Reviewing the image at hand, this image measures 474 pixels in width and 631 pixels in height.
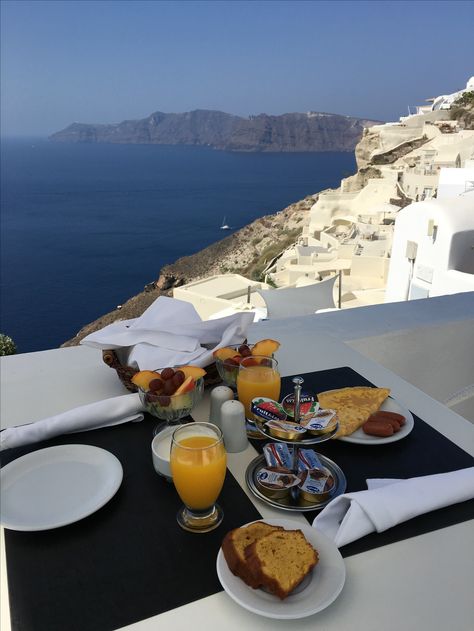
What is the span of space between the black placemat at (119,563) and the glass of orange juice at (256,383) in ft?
0.80

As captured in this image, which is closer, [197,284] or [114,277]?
[197,284]

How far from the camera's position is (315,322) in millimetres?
2170

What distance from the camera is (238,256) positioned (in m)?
31.8

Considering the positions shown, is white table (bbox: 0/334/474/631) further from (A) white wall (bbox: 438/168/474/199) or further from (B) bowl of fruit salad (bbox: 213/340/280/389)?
(A) white wall (bbox: 438/168/474/199)

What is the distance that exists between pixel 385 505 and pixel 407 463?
0.22 m

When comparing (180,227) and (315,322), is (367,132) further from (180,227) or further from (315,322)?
(315,322)

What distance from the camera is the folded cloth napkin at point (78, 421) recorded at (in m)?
1.16

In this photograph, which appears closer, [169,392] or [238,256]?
[169,392]

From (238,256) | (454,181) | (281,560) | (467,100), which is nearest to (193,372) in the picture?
(281,560)

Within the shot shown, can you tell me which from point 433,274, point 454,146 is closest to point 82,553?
point 433,274

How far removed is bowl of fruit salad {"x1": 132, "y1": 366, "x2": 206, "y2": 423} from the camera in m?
1.14

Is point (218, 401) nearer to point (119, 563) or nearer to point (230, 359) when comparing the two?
point (230, 359)

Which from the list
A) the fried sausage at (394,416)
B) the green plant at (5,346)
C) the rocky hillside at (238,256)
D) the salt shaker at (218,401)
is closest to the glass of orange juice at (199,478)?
the salt shaker at (218,401)

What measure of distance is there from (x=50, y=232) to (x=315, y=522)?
52.1 meters
